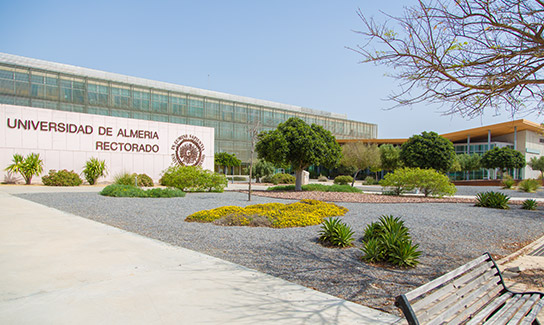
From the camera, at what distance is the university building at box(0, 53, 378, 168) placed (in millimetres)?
42625

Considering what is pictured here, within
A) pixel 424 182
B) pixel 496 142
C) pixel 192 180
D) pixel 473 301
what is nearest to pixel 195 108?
pixel 192 180

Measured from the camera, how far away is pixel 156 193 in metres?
16.5

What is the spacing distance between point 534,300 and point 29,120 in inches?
1102

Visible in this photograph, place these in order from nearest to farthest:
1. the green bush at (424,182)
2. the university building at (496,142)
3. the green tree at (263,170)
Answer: the green bush at (424,182), the green tree at (263,170), the university building at (496,142)

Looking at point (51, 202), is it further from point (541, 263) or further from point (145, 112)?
point (145, 112)

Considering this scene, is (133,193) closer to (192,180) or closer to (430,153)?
(192,180)

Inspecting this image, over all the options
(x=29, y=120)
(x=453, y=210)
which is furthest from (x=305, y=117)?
(x=453, y=210)

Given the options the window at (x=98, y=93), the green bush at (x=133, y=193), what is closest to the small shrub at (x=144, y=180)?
the green bush at (x=133, y=193)

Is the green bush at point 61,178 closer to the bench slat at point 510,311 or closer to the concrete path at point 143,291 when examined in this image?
the concrete path at point 143,291

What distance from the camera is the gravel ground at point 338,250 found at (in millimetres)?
4820

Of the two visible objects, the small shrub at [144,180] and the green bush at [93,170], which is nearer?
the green bush at [93,170]

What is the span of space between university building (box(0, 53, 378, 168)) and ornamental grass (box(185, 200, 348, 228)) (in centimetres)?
2144

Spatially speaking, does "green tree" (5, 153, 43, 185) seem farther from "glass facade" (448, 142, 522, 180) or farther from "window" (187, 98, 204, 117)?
"glass facade" (448, 142, 522, 180)

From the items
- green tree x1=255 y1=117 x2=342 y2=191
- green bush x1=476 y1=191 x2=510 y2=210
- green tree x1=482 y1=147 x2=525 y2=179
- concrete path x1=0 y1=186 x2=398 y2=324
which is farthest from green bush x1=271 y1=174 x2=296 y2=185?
concrete path x1=0 y1=186 x2=398 y2=324
